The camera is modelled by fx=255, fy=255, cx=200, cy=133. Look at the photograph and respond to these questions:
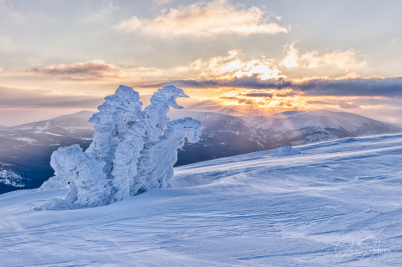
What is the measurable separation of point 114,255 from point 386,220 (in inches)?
246

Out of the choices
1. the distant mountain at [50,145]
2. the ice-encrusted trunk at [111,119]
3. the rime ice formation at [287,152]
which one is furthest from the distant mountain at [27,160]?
the rime ice formation at [287,152]

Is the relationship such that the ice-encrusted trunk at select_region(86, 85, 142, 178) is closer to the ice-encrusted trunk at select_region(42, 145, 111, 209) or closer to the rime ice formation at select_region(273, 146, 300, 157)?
the ice-encrusted trunk at select_region(42, 145, 111, 209)

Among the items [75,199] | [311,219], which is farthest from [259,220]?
[75,199]

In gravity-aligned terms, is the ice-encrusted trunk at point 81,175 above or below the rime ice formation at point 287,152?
above

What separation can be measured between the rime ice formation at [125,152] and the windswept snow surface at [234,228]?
5.81 ft

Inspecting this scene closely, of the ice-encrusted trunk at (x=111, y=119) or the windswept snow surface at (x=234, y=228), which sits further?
the ice-encrusted trunk at (x=111, y=119)

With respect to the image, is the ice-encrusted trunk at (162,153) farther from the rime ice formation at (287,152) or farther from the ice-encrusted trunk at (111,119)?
the rime ice formation at (287,152)

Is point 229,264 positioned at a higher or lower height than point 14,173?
higher

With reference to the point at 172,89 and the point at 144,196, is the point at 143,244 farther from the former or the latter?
the point at 172,89

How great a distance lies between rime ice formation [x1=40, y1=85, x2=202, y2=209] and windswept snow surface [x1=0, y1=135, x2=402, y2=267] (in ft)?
5.81

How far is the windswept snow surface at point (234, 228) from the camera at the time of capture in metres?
4.88

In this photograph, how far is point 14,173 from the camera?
6612cm

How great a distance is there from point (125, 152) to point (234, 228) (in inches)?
274

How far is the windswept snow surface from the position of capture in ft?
16.0
